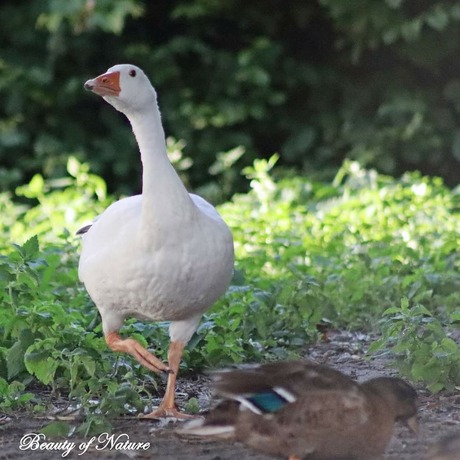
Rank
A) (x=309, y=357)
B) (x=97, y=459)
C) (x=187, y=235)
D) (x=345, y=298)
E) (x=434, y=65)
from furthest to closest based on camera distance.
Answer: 1. (x=434, y=65)
2. (x=345, y=298)
3. (x=309, y=357)
4. (x=187, y=235)
5. (x=97, y=459)

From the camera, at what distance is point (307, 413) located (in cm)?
381

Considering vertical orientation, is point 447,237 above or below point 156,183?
below

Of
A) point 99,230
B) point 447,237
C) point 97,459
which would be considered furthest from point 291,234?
point 97,459

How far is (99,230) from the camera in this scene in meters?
4.96

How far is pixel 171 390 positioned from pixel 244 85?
722cm

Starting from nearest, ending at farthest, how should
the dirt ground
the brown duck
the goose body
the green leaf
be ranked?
the brown duck → the dirt ground → the green leaf → the goose body

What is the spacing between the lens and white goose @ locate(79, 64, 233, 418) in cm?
463

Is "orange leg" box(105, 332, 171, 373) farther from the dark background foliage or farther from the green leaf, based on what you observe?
the dark background foliage

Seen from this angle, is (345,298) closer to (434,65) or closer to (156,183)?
(156,183)

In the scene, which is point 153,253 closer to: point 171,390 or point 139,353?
point 139,353

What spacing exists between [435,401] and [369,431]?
1.05 meters

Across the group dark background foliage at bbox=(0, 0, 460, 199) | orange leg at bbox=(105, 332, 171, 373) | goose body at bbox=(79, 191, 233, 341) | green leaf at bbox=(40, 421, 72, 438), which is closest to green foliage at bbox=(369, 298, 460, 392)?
goose body at bbox=(79, 191, 233, 341)

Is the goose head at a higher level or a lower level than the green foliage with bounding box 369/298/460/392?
higher

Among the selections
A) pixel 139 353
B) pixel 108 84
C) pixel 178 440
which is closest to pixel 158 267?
pixel 139 353
